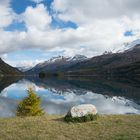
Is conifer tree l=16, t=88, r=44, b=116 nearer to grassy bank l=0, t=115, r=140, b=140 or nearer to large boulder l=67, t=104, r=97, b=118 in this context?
grassy bank l=0, t=115, r=140, b=140

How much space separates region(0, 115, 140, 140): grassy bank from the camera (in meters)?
22.2

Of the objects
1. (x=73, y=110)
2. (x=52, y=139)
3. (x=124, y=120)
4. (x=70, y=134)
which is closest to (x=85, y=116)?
(x=73, y=110)

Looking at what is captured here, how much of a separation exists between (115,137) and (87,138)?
6.42 feet

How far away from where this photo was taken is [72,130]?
80.2 ft

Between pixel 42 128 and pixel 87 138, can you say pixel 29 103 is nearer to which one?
pixel 42 128

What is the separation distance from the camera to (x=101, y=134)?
22.9 m

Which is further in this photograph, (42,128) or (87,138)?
(42,128)

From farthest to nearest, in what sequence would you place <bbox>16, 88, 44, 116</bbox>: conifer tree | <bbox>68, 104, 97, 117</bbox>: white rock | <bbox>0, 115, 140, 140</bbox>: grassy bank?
<bbox>16, 88, 44, 116</bbox>: conifer tree, <bbox>68, 104, 97, 117</bbox>: white rock, <bbox>0, 115, 140, 140</bbox>: grassy bank

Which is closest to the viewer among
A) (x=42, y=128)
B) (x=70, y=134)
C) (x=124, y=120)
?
(x=70, y=134)

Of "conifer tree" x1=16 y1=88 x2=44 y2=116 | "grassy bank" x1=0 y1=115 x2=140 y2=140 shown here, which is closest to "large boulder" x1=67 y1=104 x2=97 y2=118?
"grassy bank" x1=0 y1=115 x2=140 y2=140

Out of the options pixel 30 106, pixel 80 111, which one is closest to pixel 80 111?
pixel 80 111

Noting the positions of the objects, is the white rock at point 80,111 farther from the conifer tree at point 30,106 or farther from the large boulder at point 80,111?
the conifer tree at point 30,106

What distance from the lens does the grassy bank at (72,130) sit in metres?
22.2

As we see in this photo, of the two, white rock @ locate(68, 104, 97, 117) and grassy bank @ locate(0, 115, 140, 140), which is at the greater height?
white rock @ locate(68, 104, 97, 117)
